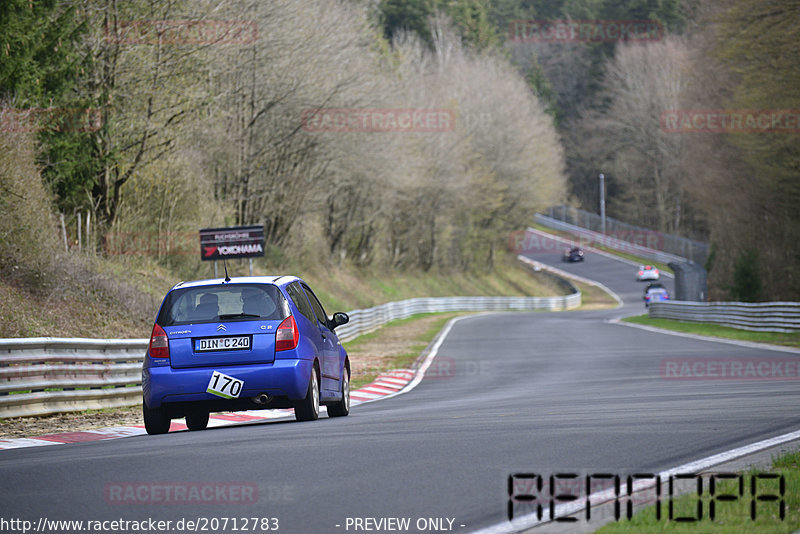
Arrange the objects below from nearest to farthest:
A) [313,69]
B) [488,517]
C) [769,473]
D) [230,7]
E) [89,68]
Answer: [488,517] < [769,473] < [89,68] < [230,7] < [313,69]

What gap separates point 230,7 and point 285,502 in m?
30.3

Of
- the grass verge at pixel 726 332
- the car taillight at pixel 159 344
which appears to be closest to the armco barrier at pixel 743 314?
the grass verge at pixel 726 332

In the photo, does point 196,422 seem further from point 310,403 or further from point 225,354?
point 225,354

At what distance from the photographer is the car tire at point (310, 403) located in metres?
11.9

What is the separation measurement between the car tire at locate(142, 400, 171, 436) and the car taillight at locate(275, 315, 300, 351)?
4.78 feet

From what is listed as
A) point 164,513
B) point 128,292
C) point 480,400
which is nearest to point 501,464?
point 164,513

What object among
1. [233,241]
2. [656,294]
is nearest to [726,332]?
[233,241]

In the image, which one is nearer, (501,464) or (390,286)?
(501,464)

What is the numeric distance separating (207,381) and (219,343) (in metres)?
0.42

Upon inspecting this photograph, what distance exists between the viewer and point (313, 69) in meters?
42.2

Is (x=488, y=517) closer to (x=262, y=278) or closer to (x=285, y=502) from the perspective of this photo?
(x=285, y=502)

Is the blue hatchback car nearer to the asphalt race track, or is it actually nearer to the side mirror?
the asphalt race track

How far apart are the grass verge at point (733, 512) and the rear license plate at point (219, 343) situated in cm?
561

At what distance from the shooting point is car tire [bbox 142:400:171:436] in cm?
1161
